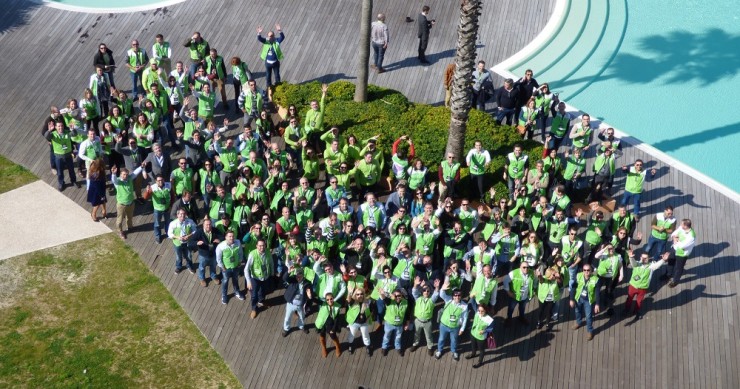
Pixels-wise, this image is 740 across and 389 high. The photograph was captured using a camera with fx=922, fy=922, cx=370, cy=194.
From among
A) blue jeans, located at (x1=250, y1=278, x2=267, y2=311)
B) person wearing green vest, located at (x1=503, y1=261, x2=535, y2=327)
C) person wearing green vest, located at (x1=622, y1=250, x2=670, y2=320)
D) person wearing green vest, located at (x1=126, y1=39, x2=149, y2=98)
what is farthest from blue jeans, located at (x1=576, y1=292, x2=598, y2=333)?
person wearing green vest, located at (x1=126, y1=39, x2=149, y2=98)

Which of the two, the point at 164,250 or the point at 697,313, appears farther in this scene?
the point at 164,250

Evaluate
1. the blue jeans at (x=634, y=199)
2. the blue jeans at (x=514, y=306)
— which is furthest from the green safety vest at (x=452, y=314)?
the blue jeans at (x=634, y=199)

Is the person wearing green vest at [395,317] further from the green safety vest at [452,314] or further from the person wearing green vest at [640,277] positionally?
the person wearing green vest at [640,277]

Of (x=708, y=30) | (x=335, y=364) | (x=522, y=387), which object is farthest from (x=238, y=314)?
(x=708, y=30)

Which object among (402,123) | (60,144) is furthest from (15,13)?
(402,123)

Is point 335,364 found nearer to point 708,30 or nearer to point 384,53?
point 384,53

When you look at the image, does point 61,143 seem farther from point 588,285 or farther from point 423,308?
point 588,285
